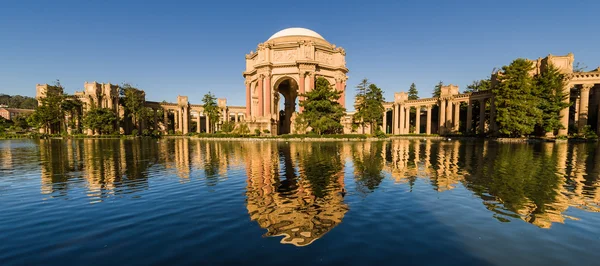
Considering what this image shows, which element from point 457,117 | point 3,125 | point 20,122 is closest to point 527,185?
point 457,117

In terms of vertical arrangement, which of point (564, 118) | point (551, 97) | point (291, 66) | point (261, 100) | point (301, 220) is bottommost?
point (301, 220)

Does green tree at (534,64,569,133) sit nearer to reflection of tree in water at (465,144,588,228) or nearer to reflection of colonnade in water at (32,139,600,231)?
reflection of colonnade in water at (32,139,600,231)

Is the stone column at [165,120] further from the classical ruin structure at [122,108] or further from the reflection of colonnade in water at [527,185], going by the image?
the reflection of colonnade in water at [527,185]

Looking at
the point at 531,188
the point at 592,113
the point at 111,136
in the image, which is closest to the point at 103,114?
the point at 111,136

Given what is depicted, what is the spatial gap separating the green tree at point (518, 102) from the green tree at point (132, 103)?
8071 centimetres

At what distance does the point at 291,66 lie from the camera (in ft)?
190

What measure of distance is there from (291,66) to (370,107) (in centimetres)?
1987

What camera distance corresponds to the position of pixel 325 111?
4631cm

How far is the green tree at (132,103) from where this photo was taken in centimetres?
6794

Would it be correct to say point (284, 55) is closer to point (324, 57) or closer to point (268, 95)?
point (324, 57)

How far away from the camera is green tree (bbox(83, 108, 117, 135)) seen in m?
61.7

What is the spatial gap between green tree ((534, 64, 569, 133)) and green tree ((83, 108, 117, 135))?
88661 millimetres

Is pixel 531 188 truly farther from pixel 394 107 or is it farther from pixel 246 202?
pixel 394 107

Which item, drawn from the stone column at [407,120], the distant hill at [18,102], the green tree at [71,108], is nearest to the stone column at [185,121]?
the green tree at [71,108]
